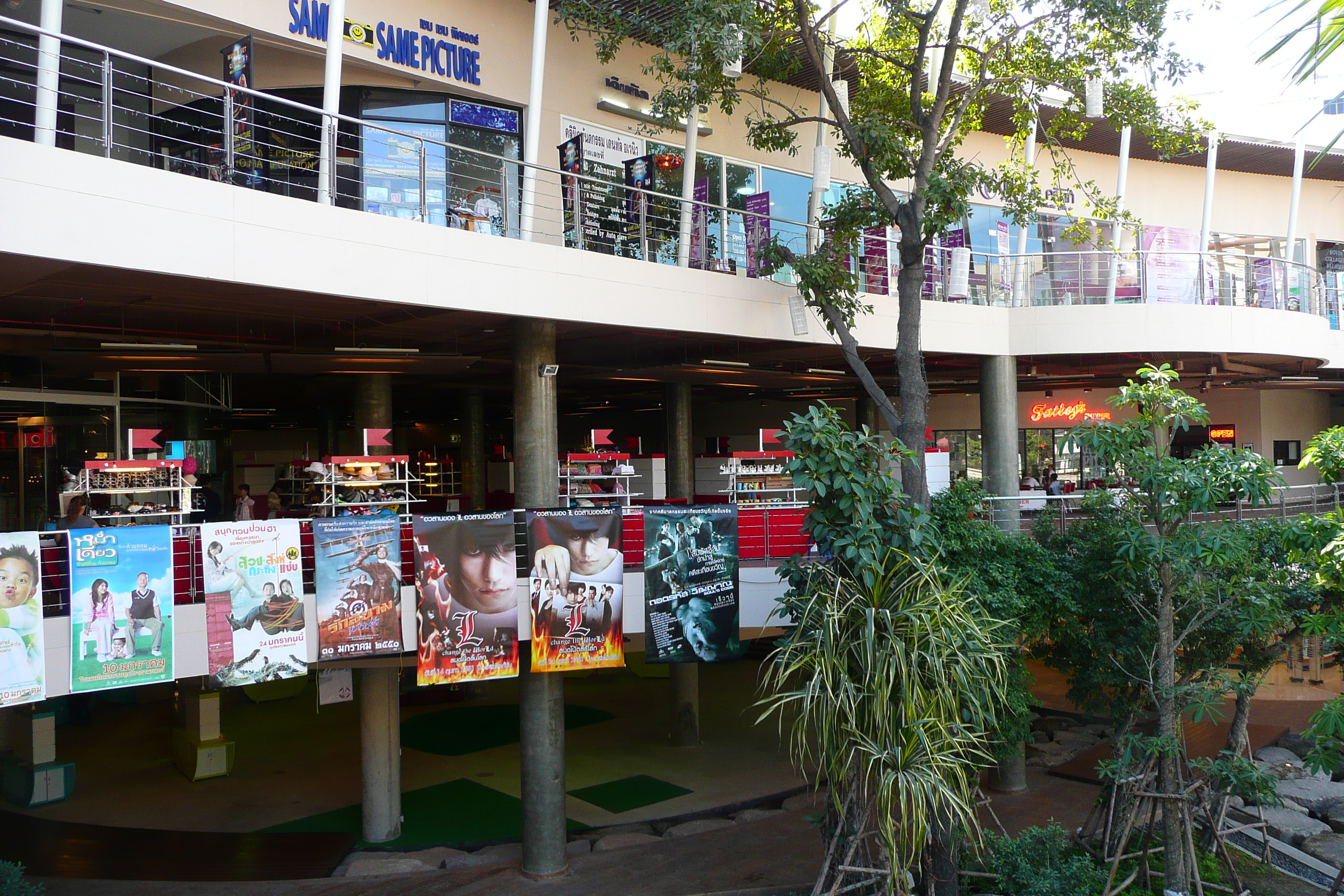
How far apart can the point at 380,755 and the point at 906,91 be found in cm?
1157

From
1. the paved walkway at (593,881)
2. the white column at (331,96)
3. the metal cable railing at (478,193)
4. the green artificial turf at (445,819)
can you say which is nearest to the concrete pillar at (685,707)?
the green artificial turf at (445,819)

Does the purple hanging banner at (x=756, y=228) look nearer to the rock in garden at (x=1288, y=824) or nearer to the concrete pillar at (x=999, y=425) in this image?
the concrete pillar at (x=999, y=425)

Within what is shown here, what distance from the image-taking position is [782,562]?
39.5 ft

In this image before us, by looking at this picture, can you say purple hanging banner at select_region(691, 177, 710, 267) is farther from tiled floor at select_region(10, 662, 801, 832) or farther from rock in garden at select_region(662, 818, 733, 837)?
rock in garden at select_region(662, 818, 733, 837)

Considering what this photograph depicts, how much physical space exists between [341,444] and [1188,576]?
24767mm

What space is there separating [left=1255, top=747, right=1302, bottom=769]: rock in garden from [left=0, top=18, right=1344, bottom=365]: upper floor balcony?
6487mm

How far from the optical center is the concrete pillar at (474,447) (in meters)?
20.6

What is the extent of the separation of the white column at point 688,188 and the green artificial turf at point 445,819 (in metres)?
7.41

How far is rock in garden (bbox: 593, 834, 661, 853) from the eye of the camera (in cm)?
1224

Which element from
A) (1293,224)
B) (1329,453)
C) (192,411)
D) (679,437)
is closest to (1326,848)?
(1329,453)

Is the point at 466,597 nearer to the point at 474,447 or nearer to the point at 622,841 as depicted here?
the point at 622,841

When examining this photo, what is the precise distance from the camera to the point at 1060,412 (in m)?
25.2

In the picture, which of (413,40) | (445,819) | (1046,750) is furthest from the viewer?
→ (1046,750)

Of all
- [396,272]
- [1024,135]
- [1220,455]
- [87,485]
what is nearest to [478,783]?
[87,485]
